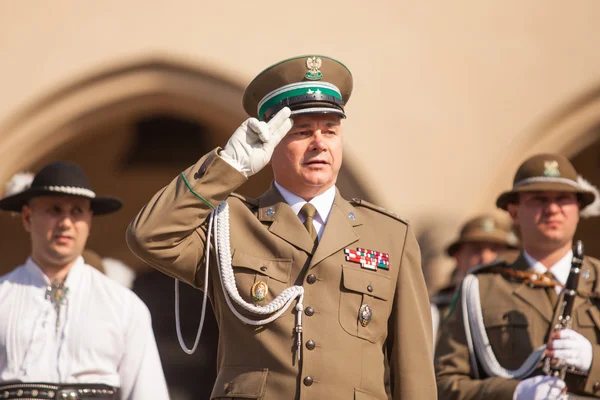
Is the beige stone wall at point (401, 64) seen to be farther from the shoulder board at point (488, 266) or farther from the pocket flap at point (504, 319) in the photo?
the pocket flap at point (504, 319)

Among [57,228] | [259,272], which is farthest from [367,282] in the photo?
[57,228]

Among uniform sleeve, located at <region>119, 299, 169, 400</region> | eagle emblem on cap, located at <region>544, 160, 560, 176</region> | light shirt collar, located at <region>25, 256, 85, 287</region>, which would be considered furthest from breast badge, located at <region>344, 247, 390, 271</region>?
light shirt collar, located at <region>25, 256, 85, 287</region>

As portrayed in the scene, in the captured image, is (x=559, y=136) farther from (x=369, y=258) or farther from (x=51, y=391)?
(x=369, y=258)

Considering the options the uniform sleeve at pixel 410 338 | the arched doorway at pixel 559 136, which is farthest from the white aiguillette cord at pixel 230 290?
the arched doorway at pixel 559 136

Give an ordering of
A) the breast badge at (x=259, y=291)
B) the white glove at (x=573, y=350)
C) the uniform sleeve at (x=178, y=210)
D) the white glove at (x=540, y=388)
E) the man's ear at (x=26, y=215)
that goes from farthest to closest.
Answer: the man's ear at (x=26, y=215), the white glove at (x=573, y=350), the white glove at (x=540, y=388), the breast badge at (x=259, y=291), the uniform sleeve at (x=178, y=210)

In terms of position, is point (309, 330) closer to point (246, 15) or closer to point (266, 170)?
point (246, 15)

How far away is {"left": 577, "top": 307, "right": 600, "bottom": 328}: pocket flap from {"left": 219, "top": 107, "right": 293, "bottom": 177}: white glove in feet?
6.27

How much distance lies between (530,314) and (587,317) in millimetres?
229

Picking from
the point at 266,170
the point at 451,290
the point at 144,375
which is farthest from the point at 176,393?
the point at 144,375

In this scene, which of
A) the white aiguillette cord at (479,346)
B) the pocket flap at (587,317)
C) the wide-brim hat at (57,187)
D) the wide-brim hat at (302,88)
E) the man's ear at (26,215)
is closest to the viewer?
the wide-brim hat at (302,88)

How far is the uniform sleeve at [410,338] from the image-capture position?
12.1 ft

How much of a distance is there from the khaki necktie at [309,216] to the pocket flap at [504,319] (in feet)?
4.92

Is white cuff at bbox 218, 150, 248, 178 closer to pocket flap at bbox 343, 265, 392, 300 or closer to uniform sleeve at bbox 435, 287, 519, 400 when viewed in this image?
pocket flap at bbox 343, 265, 392, 300

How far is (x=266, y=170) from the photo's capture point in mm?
10484
